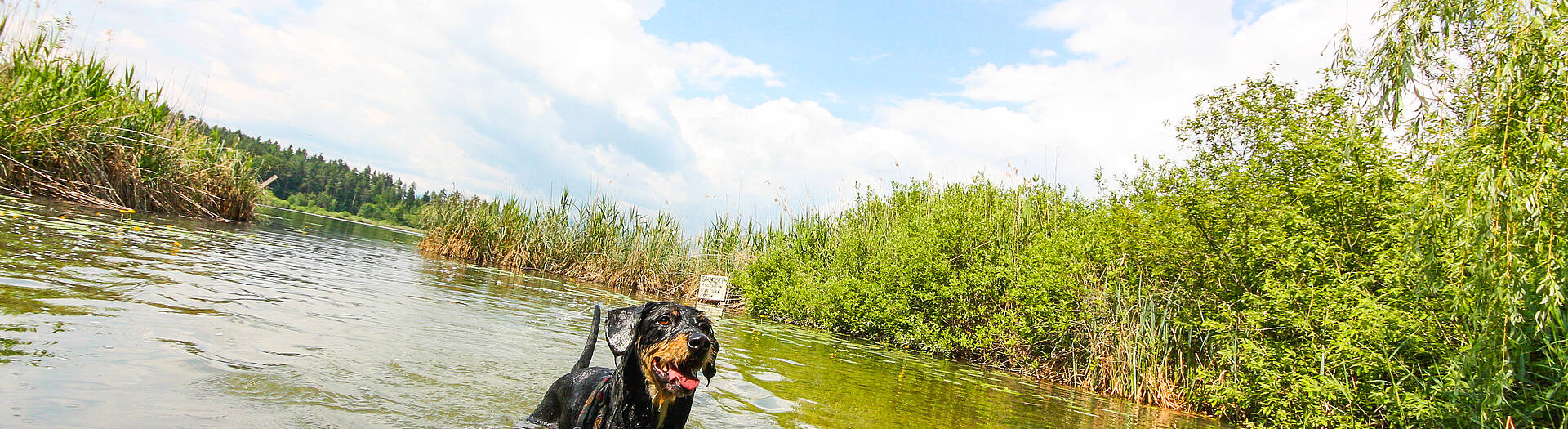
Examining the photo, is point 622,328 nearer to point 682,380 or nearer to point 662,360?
point 662,360

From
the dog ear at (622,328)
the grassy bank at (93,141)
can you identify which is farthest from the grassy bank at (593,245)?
the dog ear at (622,328)

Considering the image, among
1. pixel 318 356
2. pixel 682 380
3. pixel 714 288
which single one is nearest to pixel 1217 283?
pixel 682 380

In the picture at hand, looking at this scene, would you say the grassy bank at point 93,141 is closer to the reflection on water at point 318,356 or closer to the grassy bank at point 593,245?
the reflection on water at point 318,356

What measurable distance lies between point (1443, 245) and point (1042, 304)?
446 centimetres

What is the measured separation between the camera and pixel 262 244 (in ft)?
43.4

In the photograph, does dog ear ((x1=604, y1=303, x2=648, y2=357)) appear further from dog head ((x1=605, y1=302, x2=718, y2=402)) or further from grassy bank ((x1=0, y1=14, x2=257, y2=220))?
grassy bank ((x1=0, y1=14, x2=257, y2=220))

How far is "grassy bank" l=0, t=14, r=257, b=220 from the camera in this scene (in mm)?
11422

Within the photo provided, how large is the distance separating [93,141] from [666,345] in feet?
47.8

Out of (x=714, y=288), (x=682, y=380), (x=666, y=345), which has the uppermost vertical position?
(x=714, y=288)

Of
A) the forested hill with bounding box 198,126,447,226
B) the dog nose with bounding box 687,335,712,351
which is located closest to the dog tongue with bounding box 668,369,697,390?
the dog nose with bounding box 687,335,712,351

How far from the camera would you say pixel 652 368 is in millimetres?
3521

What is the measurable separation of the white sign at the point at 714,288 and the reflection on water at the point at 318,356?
6.15m

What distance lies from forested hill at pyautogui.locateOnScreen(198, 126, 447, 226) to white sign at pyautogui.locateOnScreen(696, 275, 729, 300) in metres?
69.1

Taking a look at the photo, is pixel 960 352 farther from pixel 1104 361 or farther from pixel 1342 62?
pixel 1342 62
